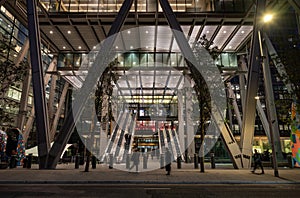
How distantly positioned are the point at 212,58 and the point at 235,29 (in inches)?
411

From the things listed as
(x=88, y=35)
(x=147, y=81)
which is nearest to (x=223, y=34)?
(x=147, y=81)

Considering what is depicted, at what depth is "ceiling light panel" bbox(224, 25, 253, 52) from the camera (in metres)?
24.2

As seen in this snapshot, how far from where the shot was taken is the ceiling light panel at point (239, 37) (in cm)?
2419

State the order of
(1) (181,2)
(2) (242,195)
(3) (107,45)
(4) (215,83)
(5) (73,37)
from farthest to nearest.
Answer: (5) (73,37), (1) (181,2), (3) (107,45), (4) (215,83), (2) (242,195)

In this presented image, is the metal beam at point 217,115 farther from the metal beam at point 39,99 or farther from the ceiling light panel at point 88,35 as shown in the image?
the metal beam at point 39,99

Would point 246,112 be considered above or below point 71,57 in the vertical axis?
below

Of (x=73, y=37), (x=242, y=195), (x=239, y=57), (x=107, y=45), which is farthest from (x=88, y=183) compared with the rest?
(x=239, y=57)

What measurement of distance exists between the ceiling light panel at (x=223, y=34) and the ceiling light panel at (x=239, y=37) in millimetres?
984

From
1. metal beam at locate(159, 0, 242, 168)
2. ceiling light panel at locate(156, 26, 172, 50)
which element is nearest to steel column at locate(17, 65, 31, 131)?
ceiling light panel at locate(156, 26, 172, 50)

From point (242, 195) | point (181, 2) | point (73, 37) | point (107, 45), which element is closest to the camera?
point (242, 195)

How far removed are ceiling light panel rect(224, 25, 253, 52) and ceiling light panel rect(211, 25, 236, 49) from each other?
98cm

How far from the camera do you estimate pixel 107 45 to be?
16906 mm

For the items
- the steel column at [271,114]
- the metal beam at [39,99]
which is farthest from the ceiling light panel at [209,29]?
the metal beam at [39,99]

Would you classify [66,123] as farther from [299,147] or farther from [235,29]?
[235,29]
